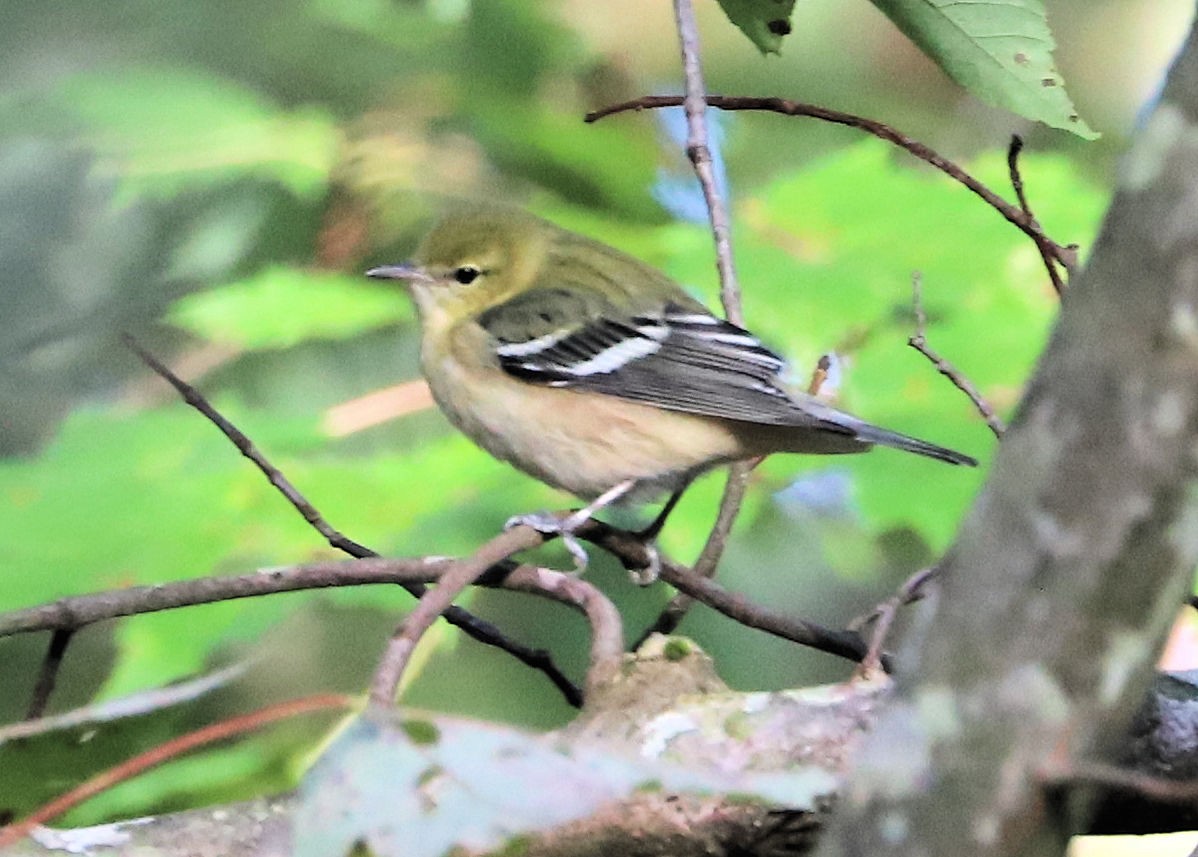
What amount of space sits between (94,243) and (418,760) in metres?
3.51

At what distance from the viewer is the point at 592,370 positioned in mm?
2359

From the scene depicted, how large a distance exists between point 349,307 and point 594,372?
717 millimetres

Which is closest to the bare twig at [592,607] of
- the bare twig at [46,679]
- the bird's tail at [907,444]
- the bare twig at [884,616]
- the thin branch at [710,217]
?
the bare twig at [884,616]

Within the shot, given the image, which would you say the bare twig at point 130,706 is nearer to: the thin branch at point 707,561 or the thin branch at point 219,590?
the thin branch at point 219,590

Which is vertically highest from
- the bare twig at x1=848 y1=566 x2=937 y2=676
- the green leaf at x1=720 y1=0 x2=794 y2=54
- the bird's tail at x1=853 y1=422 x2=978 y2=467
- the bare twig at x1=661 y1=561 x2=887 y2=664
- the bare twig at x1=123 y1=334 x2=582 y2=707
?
the green leaf at x1=720 y1=0 x2=794 y2=54

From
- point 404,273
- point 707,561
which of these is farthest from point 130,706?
point 404,273

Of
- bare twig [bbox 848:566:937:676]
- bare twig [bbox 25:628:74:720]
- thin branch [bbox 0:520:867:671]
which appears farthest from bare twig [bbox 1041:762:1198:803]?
bare twig [bbox 25:628:74:720]

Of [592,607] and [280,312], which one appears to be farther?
[280,312]

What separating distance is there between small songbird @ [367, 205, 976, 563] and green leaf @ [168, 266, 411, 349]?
0.23m

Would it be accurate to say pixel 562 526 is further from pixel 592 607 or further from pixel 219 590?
pixel 219 590

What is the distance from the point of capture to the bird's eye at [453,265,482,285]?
2609 millimetres

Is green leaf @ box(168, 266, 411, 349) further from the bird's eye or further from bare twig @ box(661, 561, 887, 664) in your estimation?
bare twig @ box(661, 561, 887, 664)


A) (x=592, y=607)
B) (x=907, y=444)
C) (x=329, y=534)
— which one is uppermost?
(x=907, y=444)

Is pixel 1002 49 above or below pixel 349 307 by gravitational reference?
above
